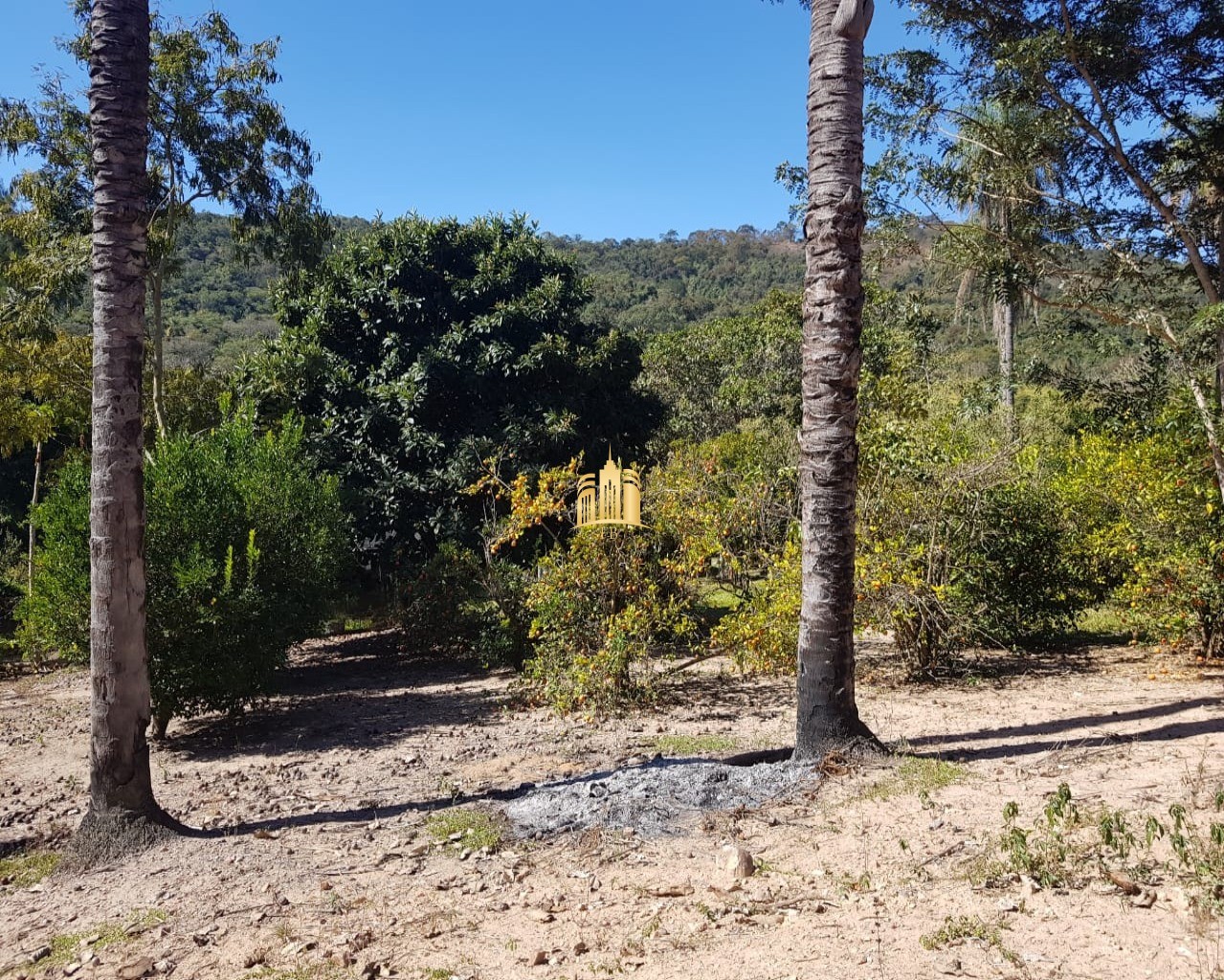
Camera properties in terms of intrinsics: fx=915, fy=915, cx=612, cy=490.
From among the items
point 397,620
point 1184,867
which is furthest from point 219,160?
point 1184,867

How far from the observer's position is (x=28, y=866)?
218 inches

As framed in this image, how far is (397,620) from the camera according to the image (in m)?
12.6

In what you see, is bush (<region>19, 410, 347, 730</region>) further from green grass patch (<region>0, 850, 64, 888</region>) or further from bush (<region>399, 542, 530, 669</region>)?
green grass patch (<region>0, 850, 64, 888</region>)

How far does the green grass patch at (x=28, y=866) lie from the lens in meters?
5.30

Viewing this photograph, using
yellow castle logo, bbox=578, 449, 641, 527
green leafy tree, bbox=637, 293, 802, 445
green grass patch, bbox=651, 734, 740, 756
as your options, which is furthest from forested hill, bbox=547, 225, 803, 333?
green grass patch, bbox=651, 734, 740, 756

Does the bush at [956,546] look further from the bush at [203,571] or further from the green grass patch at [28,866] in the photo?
the green grass patch at [28,866]

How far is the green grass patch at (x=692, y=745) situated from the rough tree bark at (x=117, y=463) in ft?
11.8

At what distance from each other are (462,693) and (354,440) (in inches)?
184

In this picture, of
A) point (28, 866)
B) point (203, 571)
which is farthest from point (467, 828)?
point (203, 571)

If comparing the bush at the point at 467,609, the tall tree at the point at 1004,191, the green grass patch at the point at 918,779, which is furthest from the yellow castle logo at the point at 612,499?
the tall tree at the point at 1004,191

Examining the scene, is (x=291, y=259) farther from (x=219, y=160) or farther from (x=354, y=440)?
(x=354, y=440)

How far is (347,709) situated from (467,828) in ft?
16.3

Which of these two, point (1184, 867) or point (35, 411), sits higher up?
point (35, 411)

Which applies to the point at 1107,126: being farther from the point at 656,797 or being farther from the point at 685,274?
the point at 685,274
